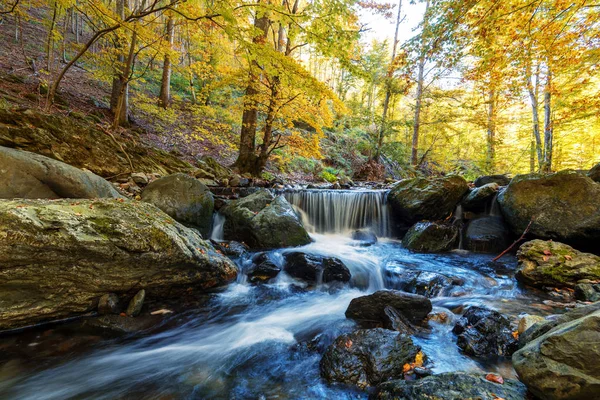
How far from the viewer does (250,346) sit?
3342 millimetres

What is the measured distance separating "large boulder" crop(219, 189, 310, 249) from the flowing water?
2.56 ft

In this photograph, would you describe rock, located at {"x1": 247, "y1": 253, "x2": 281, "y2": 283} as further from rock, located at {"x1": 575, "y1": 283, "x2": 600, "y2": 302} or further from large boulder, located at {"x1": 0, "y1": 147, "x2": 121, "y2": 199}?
rock, located at {"x1": 575, "y1": 283, "x2": 600, "y2": 302}

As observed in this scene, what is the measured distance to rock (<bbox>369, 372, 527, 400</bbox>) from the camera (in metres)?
1.88

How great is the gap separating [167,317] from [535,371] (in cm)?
391

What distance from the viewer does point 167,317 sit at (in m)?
3.67

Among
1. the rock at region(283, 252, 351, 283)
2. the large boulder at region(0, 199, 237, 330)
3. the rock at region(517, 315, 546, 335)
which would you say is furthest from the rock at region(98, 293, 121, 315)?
the rock at region(517, 315, 546, 335)

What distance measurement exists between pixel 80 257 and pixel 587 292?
680 cm

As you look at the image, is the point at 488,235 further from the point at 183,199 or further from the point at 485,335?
the point at 183,199

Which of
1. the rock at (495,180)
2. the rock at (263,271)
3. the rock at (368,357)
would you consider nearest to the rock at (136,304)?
the rock at (263,271)

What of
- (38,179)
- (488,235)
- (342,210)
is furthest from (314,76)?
(38,179)

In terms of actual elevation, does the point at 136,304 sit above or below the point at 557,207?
below

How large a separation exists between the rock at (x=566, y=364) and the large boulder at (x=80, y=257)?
3.86m

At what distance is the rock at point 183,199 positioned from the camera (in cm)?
596

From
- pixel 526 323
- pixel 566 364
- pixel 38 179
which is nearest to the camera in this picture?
pixel 566 364
